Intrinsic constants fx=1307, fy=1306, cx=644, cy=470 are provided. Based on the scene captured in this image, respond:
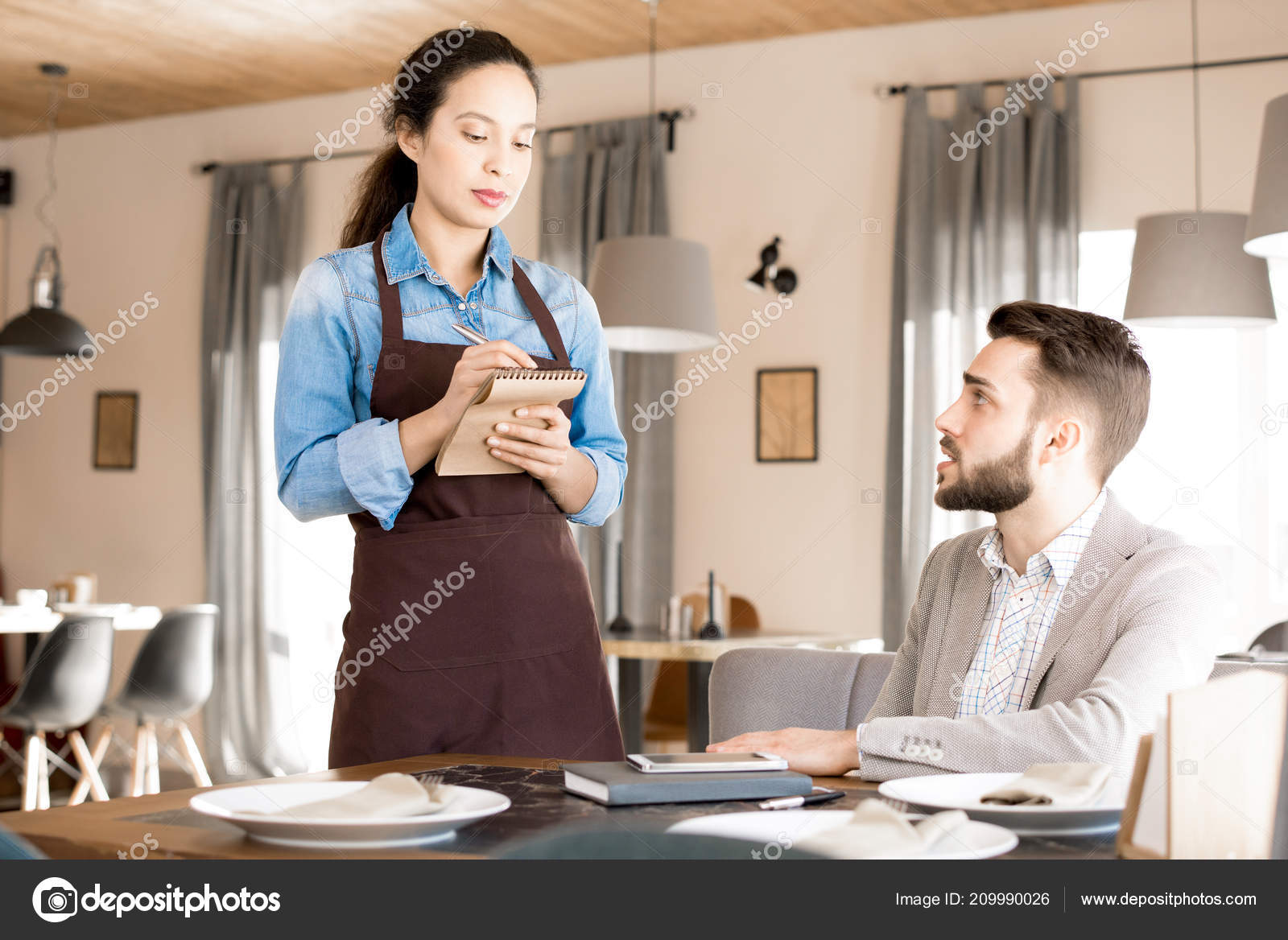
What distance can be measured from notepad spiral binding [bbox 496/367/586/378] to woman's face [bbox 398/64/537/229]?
299mm

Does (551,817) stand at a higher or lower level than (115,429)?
lower

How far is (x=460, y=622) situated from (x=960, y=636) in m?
0.70

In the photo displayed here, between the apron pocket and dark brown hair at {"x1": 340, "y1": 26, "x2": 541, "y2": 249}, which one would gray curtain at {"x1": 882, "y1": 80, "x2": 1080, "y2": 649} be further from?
the apron pocket

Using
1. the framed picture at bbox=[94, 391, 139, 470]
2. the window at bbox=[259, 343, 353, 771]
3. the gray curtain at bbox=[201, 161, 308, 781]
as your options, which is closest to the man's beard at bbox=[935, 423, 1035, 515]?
the window at bbox=[259, 343, 353, 771]

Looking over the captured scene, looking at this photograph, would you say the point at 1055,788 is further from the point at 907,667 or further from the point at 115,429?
the point at 115,429

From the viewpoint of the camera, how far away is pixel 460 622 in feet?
5.39

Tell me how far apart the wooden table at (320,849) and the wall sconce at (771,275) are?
14.2ft

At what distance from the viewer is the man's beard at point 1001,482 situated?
186 centimetres

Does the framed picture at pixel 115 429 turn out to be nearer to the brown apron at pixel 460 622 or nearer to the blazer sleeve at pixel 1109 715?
the brown apron at pixel 460 622

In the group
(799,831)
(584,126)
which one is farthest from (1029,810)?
(584,126)

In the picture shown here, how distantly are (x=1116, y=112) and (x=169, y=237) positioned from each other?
4.94 m

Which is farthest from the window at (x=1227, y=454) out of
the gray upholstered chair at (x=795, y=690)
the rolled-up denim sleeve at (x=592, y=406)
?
the rolled-up denim sleeve at (x=592, y=406)

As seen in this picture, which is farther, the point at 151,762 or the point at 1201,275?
the point at 151,762
